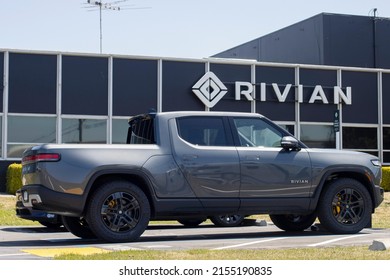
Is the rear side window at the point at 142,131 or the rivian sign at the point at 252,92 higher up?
the rivian sign at the point at 252,92

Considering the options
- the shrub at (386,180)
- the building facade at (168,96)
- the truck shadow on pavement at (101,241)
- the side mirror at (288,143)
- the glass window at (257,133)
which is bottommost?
the truck shadow on pavement at (101,241)

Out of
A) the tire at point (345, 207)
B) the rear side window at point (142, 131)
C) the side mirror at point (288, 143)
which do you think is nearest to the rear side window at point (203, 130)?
the rear side window at point (142, 131)

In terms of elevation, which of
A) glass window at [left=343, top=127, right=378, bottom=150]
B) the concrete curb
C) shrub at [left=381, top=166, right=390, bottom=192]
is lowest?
the concrete curb

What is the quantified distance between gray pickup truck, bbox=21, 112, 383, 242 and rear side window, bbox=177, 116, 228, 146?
0.05 ft

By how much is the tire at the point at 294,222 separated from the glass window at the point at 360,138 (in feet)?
54.2

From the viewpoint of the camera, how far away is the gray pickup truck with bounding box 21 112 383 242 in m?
10.7

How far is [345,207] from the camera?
483 inches

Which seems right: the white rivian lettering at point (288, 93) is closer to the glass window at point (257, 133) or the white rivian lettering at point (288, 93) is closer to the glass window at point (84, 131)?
the glass window at point (84, 131)

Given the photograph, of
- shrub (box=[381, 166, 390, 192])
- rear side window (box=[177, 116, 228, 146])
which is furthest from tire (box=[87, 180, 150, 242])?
shrub (box=[381, 166, 390, 192])

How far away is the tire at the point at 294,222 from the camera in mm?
12953

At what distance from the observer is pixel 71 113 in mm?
26000

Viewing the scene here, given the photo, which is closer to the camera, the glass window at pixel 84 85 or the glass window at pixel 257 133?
the glass window at pixel 257 133

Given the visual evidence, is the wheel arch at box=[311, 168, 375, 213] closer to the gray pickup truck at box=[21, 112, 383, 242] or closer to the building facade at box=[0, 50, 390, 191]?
the gray pickup truck at box=[21, 112, 383, 242]
